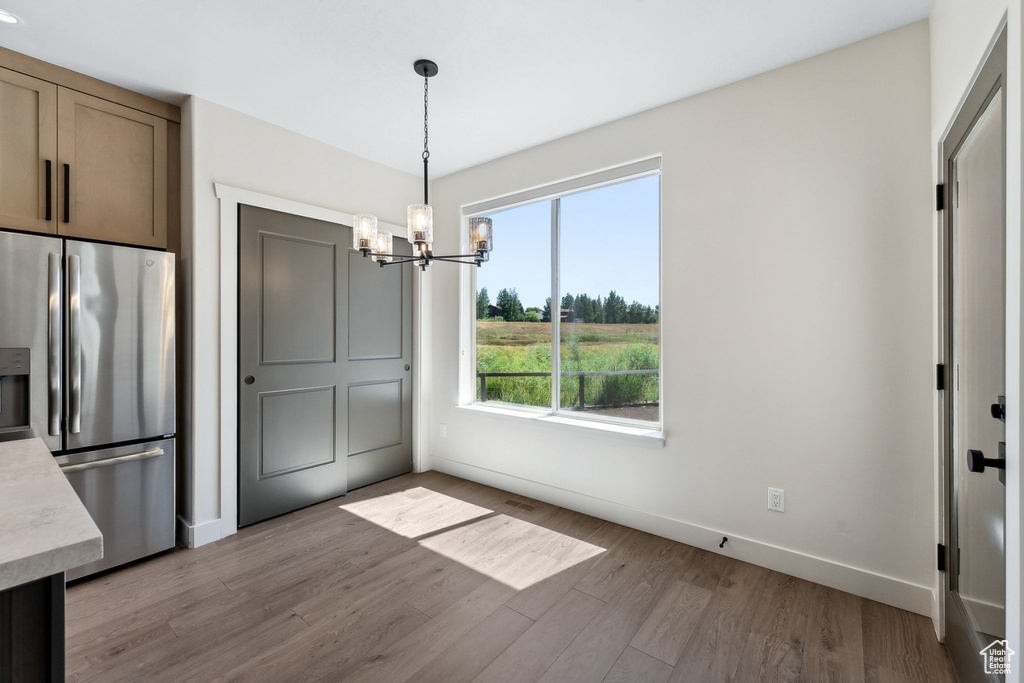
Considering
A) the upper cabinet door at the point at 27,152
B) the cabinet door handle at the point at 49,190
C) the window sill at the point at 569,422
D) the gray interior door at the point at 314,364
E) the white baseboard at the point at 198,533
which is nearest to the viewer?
the upper cabinet door at the point at 27,152

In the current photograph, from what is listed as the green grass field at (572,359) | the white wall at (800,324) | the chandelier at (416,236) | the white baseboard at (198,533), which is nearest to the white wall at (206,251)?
the white baseboard at (198,533)

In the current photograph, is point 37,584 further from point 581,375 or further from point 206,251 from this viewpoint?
point 581,375

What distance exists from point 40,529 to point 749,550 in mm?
2853

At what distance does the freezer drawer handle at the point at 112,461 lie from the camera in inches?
90.3

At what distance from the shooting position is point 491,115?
2.96 meters

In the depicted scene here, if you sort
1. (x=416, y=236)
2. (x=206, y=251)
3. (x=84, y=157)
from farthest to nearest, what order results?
1. (x=206, y=251)
2. (x=84, y=157)
3. (x=416, y=236)

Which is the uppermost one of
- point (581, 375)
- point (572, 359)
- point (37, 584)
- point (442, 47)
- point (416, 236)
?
point (442, 47)

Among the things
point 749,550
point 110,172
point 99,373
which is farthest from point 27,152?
point 749,550

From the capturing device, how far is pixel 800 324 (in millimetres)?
2354

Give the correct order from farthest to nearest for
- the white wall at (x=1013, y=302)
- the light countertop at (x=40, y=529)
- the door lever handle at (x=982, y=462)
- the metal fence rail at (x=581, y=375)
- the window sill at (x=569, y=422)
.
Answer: the metal fence rail at (x=581, y=375), the window sill at (x=569, y=422), the door lever handle at (x=982, y=462), the white wall at (x=1013, y=302), the light countertop at (x=40, y=529)

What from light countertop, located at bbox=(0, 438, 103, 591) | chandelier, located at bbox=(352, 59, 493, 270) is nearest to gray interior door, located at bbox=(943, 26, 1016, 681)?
chandelier, located at bbox=(352, 59, 493, 270)

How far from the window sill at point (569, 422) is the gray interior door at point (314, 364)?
78cm

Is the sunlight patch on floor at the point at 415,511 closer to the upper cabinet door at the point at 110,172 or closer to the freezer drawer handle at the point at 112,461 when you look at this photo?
the freezer drawer handle at the point at 112,461

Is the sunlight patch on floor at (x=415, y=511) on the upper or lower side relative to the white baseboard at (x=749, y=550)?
lower
